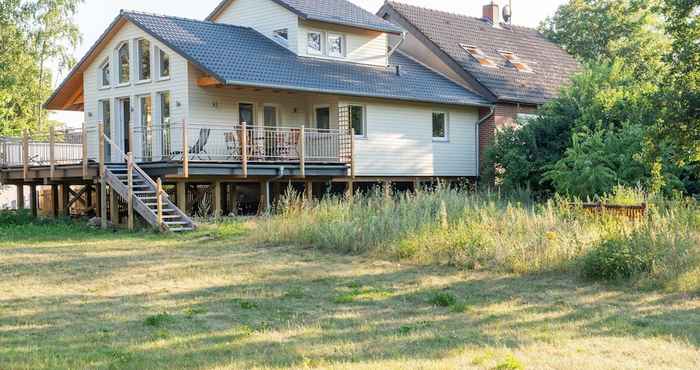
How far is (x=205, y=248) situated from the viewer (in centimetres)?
1648

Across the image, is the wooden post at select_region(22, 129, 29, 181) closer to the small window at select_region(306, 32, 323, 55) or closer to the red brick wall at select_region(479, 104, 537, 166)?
the small window at select_region(306, 32, 323, 55)

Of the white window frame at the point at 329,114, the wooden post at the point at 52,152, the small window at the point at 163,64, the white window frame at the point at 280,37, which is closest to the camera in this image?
the wooden post at the point at 52,152

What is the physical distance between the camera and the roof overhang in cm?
2602

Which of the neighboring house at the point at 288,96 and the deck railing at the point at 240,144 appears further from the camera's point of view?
the neighboring house at the point at 288,96

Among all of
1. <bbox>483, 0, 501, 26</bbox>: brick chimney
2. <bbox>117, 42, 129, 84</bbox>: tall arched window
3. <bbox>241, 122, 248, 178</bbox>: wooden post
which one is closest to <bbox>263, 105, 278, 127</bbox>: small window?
<bbox>117, 42, 129, 84</bbox>: tall arched window

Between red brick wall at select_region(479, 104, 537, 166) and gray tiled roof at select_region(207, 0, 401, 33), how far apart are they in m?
4.52

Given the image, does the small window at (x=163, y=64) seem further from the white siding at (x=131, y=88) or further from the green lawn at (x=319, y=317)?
the green lawn at (x=319, y=317)

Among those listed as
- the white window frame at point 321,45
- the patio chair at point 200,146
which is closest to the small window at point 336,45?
the white window frame at point 321,45

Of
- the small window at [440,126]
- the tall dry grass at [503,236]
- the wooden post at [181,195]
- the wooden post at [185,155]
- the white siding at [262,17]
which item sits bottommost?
the tall dry grass at [503,236]

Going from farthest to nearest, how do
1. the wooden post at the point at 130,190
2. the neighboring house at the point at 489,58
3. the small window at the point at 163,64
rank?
the neighboring house at the point at 489,58 < the small window at the point at 163,64 < the wooden post at the point at 130,190

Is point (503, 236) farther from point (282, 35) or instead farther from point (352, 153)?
point (282, 35)

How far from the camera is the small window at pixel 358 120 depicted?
27062 millimetres

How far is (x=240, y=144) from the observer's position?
23.3m

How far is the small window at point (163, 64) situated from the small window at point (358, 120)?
5693 mm
